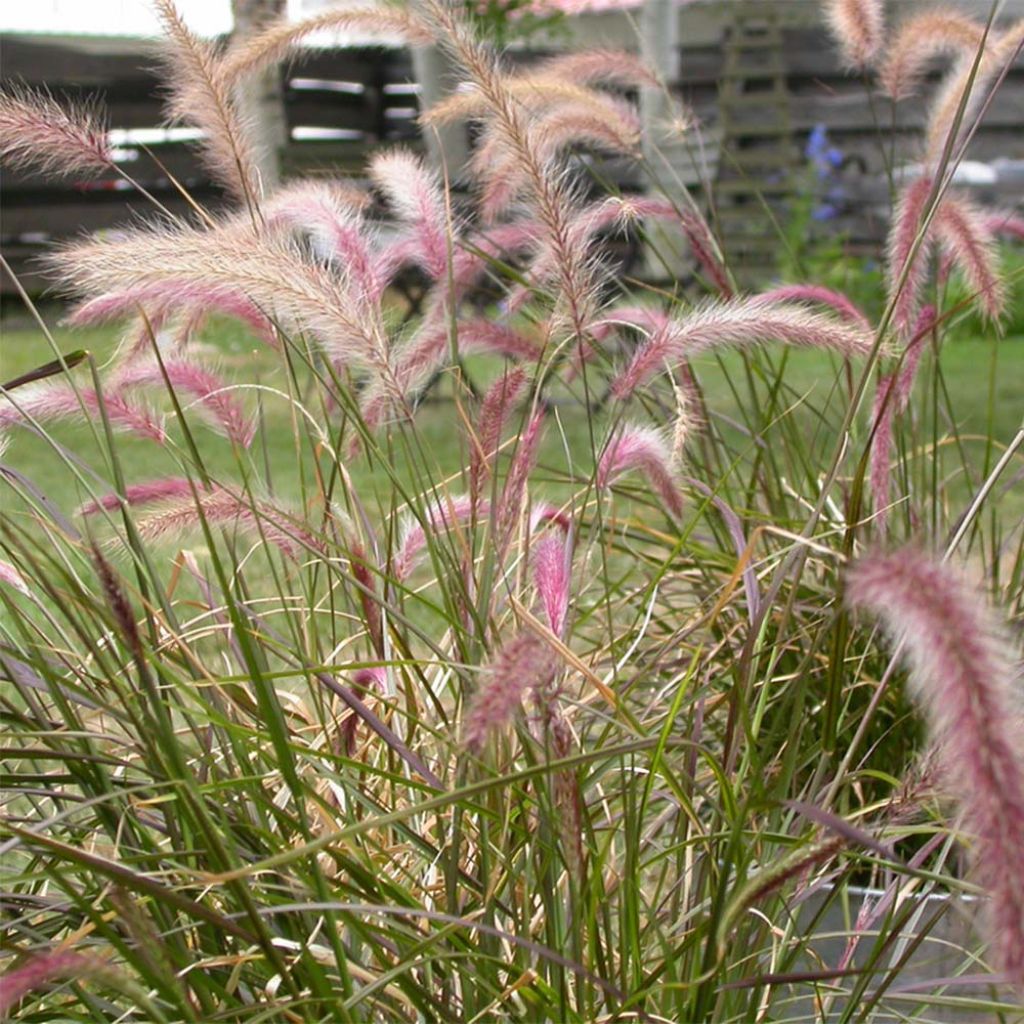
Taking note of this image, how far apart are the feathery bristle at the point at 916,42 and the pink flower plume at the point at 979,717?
1.51 meters

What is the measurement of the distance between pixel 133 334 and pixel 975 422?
12.3 feet

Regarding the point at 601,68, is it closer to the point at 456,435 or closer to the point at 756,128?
the point at 456,435

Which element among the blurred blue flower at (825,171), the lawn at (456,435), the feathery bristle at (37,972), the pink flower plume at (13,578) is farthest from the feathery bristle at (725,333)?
the blurred blue flower at (825,171)

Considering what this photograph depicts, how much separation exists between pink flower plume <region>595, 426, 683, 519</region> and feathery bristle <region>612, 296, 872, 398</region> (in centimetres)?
8

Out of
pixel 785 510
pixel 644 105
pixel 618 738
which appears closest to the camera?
pixel 618 738

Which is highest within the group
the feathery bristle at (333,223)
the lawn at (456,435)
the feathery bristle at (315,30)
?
the feathery bristle at (315,30)

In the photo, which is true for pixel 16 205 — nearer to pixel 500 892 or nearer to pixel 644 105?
pixel 644 105

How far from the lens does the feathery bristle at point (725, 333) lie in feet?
3.77

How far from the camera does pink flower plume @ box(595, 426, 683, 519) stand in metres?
1.24

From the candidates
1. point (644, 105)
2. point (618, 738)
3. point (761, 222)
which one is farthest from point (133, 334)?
point (761, 222)

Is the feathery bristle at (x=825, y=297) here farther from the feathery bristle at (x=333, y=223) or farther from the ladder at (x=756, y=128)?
the ladder at (x=756, y=128)

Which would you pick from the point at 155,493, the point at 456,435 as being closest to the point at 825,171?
the point at 456,435

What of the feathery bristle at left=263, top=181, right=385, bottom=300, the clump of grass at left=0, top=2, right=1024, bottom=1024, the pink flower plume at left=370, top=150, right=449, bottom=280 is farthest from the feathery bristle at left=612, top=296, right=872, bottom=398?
the pink flower plume at left=370, top=150, right=449, bottom=280

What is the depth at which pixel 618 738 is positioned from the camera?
4.48 ft
